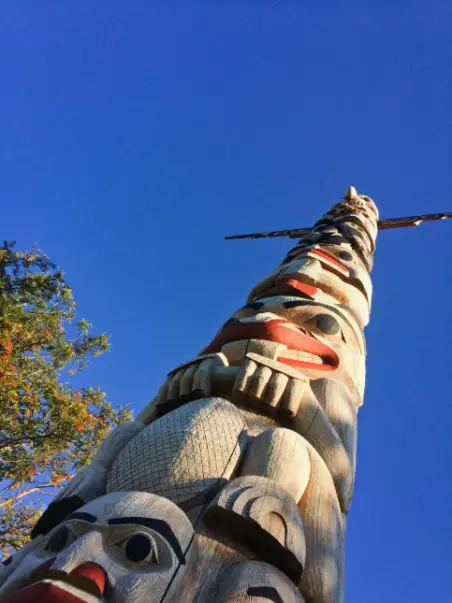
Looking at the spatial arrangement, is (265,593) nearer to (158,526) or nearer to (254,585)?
(254,585)

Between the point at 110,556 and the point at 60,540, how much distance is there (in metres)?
0.28

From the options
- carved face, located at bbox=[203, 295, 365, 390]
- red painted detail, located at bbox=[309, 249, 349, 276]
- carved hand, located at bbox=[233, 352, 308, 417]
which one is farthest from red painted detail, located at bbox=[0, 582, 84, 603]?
red painted detail, located at bbox=[309, 249, 349, 276]

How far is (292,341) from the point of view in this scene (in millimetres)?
4035

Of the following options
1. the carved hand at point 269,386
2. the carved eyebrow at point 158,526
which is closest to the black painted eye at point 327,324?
the carved hand at point 269,386

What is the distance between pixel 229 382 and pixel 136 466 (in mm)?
1019

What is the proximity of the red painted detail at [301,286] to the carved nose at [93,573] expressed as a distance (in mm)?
4004

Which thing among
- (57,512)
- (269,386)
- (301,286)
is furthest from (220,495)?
(301,286)

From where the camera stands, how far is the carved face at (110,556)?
1.65 m

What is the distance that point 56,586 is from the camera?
1.62 m

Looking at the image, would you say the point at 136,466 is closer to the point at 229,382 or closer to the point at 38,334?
the point at 229,382

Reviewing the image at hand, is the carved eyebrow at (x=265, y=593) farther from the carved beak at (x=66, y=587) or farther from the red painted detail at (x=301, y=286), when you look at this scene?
the red painted detail at (x=301, y=286)

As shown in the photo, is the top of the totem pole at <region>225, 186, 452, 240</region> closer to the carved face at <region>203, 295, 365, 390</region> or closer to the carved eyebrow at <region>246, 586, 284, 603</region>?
the carved face at <region>203, 295, 365, 390</region>

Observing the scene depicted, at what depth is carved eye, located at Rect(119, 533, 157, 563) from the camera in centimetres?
181

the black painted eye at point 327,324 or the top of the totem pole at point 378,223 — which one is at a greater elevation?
the top of the totem pole at point 378,223
